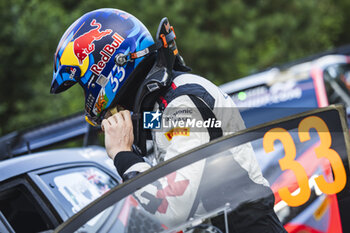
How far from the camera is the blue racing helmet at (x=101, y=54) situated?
79.1 inches

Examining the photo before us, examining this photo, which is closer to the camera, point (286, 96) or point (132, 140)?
point (132, 140)

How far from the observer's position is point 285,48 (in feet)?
40.4

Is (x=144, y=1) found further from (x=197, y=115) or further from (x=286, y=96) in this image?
(x=197, y=115)

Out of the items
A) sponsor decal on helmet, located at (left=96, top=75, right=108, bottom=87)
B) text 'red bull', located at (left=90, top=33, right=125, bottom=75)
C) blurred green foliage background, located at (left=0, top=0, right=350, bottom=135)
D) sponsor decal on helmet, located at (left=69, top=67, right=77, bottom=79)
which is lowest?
sponsor decal on helmet, located at (left=96, top=75, right=108, bottom=87)

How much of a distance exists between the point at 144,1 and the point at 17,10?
342 centimetres

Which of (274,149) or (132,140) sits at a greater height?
(132,140)

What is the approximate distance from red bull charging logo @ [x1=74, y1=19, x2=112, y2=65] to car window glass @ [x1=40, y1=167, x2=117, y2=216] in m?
0.72

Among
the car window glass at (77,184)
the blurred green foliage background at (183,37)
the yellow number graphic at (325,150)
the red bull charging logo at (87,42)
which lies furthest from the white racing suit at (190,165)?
the blurred green foliage background at (183,37)

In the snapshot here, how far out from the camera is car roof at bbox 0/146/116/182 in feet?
7.38

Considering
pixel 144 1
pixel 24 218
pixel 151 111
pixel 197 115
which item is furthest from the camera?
pixel 144 1

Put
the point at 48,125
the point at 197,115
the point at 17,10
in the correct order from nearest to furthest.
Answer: the point at 197,115, the point at 48,125, the point at 17,10

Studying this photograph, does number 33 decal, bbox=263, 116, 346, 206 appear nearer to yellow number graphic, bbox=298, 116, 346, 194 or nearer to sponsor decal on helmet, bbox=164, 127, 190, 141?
yellow number graphic, bbox=298, 116, 346, 194

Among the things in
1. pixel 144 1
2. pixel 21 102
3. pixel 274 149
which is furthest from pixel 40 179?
pixel 144 1

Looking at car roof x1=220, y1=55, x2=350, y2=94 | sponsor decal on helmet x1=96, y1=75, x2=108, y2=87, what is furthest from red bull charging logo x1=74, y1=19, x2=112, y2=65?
car roof x1=220, y1=55, x2=350, y2=94
